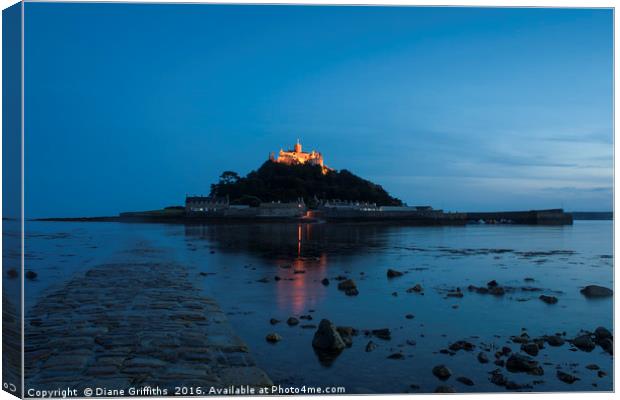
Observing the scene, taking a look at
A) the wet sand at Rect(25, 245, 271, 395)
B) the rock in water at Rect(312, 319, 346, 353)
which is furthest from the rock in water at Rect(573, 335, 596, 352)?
the wet sand at Rect(25, 245, 271, 395)

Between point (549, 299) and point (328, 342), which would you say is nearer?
point (328, 342)

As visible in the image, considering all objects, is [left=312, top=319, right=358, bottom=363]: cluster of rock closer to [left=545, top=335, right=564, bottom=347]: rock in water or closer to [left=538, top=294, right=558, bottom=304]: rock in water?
[left=545, top=335, right=564, bottom=347]: rock in water

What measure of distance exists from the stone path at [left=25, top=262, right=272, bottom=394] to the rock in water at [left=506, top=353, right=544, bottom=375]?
267 centimetres

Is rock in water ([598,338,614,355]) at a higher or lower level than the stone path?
lower

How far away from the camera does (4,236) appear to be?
4.73 m

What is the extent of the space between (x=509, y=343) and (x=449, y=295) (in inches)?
147

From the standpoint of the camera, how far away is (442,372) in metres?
5.45

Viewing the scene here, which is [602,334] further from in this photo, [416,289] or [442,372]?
[416,289]

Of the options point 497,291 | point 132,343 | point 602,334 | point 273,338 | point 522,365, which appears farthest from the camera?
point 497,291

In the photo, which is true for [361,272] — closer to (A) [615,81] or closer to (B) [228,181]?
(A) [615,81]

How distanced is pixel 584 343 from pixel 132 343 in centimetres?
549

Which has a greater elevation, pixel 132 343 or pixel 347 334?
pixel 132 343

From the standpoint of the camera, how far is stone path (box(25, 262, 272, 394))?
4.80 metres

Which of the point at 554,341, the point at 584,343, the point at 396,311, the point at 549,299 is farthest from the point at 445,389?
the point at 549,299
